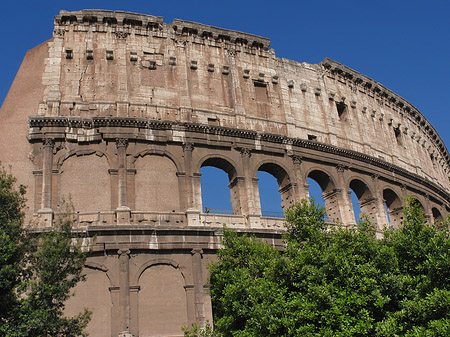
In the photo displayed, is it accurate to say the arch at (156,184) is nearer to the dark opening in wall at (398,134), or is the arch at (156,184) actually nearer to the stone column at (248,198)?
the stone column at (248,198)

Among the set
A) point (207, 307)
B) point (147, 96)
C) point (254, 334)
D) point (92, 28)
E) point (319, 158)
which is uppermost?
point (92, 28)

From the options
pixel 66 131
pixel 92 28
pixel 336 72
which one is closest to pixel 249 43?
pixel 336 72

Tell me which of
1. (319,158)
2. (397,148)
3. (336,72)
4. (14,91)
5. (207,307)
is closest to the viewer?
(207,307)

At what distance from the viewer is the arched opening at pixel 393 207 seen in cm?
2747

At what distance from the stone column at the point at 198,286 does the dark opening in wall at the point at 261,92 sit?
894cm

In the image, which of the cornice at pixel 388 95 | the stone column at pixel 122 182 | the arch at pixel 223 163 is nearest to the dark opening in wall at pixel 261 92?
the arch at pixel 223 163

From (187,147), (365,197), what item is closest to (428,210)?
(365,197)

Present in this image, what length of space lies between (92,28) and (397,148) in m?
18.8

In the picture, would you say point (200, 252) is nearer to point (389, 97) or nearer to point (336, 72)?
point (336, 72)

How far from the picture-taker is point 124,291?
17.6 m

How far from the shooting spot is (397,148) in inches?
1180

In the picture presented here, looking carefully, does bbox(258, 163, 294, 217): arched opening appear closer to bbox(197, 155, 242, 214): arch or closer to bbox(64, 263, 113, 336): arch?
bbox(197, 155, 242, 214): arch

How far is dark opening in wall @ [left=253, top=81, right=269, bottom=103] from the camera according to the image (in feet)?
80.2

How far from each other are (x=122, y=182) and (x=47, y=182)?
284 centimetres
